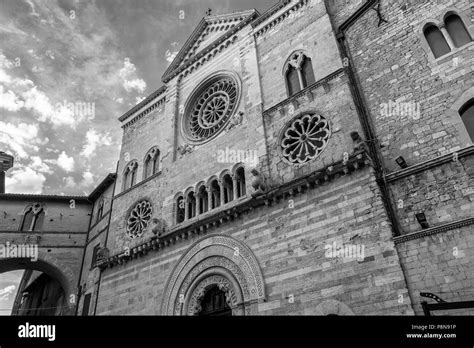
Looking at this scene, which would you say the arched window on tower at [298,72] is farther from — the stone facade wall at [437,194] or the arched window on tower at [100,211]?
the arched window on tower at [100,211]

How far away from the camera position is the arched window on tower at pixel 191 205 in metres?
15.7

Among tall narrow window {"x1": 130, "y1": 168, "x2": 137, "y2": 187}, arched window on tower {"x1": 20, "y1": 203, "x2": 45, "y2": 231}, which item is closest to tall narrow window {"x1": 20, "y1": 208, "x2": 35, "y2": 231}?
arched window on tower {"x1": 20, "y1": 203, "x2": 45, "y2": 231}

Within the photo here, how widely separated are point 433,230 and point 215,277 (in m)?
7.56

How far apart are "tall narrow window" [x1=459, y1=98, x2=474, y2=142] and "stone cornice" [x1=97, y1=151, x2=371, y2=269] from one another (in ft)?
9.02

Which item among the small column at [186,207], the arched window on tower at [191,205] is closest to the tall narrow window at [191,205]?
the arched window on tower at [191,205]

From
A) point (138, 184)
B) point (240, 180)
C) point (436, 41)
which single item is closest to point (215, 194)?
point (240, 180)

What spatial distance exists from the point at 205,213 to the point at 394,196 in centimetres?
765

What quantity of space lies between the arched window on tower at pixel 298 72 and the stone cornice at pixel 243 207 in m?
4.75

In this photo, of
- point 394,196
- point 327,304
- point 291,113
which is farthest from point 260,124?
point 327,304

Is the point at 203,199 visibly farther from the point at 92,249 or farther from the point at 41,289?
the point at 41,289

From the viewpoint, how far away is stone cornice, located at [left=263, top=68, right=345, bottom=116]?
511 inches

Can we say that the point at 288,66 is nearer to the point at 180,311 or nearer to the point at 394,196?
the point at 394,196

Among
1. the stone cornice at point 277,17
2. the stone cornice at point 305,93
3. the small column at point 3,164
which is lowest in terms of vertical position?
the stone cornice at point 305,93

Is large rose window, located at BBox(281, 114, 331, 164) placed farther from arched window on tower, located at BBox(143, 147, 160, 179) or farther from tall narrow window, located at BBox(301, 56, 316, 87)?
arched window on tower, located at BBox(143, 147, 160, 179)
